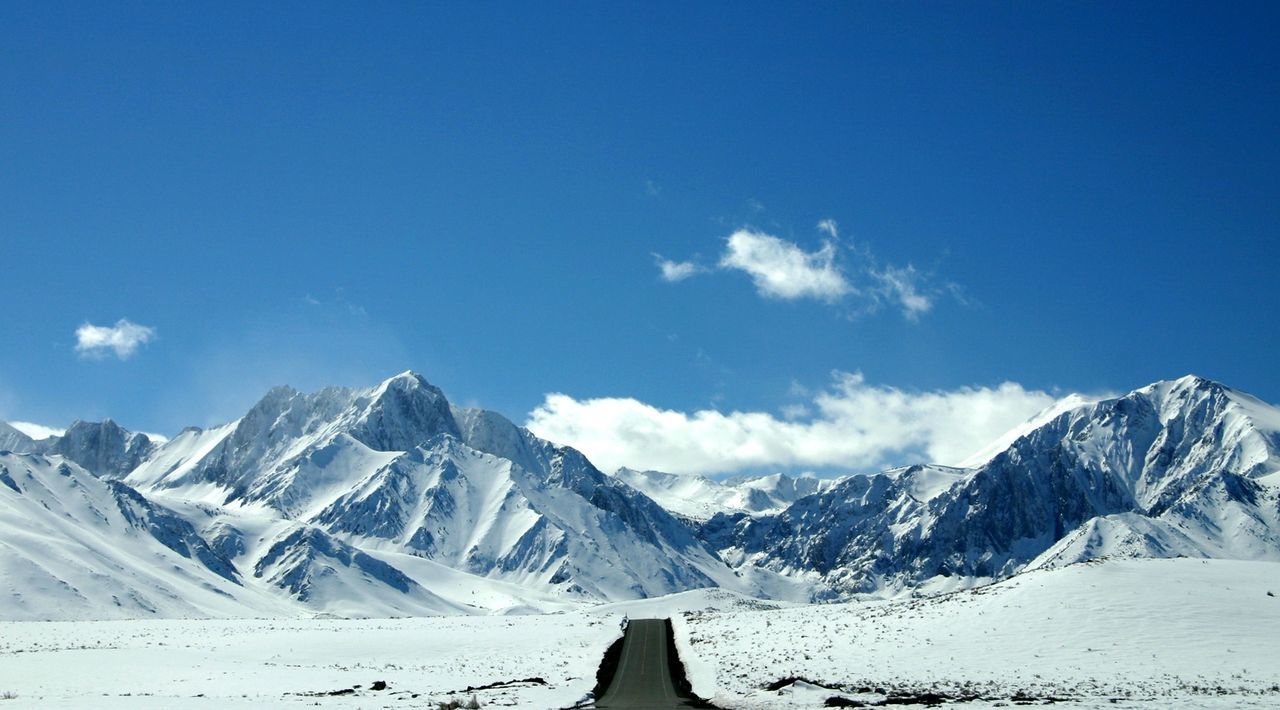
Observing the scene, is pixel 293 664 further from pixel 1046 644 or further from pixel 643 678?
pixel 1046 644

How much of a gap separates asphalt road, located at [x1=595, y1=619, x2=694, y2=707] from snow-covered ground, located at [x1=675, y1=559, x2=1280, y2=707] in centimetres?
177

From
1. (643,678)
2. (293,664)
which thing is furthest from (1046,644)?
(293,664)

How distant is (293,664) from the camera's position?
54.0 m

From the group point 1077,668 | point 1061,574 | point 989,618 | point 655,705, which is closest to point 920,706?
point 655,705

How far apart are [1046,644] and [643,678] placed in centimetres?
2053

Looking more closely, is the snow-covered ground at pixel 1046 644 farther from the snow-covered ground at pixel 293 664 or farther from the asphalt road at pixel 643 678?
the snow-covered ground at pixel 293 664

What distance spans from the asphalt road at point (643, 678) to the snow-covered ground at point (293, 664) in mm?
1618

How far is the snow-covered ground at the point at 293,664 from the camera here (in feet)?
126

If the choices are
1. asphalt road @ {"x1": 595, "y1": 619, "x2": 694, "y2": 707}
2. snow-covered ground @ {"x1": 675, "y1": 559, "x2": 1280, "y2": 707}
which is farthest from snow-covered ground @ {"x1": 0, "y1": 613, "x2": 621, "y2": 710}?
snow-covered ground @ {"x1": 675, "y1": 559, "x2": 1280, "y2": 707}

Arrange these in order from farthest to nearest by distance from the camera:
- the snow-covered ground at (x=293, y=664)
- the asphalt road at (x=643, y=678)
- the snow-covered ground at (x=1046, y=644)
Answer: the asphalt road at (x=643, y=678) → the snow-covered ground at (x=1046, y=644) → the snow-covered ground at (x=293, y=664)

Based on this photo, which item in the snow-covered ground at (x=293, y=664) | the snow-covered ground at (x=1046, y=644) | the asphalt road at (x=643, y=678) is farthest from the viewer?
the asphalt road at (x=643, y=678)

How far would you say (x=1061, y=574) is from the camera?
65.1 metres

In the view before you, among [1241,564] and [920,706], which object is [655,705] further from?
[1241,564]

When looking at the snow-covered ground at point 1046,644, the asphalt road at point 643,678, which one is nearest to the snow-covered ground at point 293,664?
the asphalt road at point 643,678
